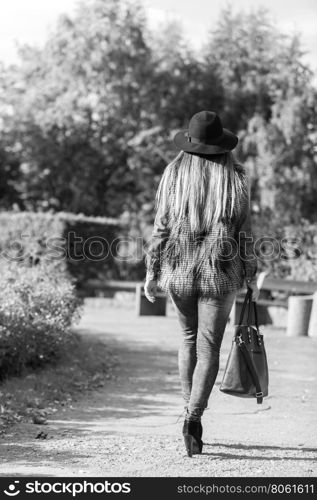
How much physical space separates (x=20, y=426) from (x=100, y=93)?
1622 cm

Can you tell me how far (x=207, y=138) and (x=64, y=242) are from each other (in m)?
10.5

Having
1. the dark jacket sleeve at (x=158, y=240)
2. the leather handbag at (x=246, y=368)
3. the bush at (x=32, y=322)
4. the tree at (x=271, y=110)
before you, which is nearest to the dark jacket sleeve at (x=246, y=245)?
the leather handbag at (x=246, y=368)

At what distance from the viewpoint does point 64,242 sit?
1529 centimetres

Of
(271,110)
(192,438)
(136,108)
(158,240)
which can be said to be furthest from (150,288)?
(136,108)

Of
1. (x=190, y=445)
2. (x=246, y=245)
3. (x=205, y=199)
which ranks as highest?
(x=205, y=199)

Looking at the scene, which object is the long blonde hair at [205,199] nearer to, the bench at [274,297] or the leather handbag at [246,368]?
the leather handbag at [246,368]

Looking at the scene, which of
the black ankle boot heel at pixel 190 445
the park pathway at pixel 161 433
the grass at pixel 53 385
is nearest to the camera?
the park pathway at pixel 161 433

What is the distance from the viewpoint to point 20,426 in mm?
5828

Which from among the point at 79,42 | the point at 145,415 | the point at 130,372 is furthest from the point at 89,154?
the point at 145,415

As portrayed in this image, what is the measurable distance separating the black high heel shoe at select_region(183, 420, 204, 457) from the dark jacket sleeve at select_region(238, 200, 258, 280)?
3.12ft

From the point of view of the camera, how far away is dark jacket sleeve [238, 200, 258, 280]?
4.98 m

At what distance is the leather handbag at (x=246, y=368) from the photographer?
496cm

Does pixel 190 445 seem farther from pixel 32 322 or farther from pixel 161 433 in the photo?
pixel 32 322

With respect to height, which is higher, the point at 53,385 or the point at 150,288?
the point at 150,288
